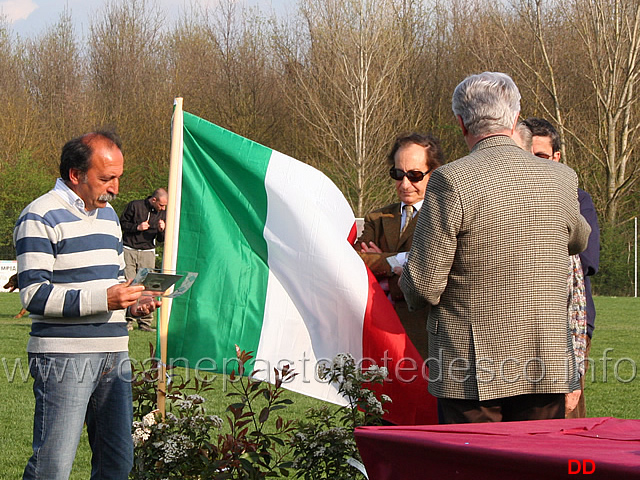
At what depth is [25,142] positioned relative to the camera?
3825 centimetres

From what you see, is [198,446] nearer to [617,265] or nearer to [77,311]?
[77,311]

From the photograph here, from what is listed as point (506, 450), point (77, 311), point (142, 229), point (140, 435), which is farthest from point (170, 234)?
point (142, 229)

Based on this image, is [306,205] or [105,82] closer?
[306,205]

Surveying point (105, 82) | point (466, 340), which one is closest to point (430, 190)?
point (466, 340)

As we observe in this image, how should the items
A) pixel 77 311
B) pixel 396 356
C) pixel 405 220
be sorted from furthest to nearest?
1. pixel 405 220
2. pixel 396 356
3. pixel 77 311

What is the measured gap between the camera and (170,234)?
4.11m

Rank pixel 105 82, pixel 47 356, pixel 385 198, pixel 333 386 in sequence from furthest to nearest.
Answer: pixel 105 82 → pixel 385 198 → pixel 333 386 → pixel 47 356

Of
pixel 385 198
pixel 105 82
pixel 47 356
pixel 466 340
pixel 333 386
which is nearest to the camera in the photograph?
pixel 466 340

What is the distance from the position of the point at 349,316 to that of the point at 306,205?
576 mm

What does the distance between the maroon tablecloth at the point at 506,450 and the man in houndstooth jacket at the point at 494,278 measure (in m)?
0.52

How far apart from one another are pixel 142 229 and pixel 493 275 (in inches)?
387

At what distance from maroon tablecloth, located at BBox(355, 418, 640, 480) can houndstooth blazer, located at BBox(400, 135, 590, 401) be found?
51 centimetres

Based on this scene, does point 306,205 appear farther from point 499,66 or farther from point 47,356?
point 499,66

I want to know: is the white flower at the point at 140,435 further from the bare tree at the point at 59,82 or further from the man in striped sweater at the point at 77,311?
the bare tree at the point at 59,82
